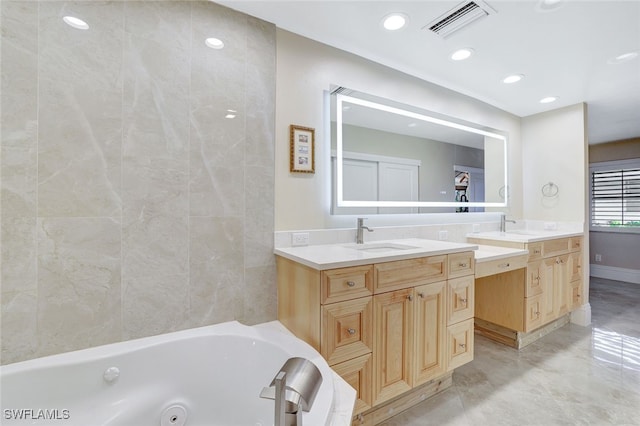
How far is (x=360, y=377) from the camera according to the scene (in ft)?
4.66

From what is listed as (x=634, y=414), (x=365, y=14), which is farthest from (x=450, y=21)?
(x=634, y=414)

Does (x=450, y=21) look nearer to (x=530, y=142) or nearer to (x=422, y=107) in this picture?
(x=422, y=107)

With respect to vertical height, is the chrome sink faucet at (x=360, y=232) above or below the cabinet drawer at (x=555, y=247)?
above

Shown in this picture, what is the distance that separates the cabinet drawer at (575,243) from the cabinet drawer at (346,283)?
267cm

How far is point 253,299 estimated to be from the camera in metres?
1.69

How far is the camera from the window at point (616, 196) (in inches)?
173

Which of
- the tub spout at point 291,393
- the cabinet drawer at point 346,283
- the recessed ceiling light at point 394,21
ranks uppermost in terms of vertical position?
the recessed ceiling light at point 394,21

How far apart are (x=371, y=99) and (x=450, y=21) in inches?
26.9

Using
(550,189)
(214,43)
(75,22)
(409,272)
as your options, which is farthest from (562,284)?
(75,22)

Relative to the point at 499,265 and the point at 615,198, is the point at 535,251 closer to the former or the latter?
the point at 499,265

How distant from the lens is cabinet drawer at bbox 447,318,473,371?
1.77 metres

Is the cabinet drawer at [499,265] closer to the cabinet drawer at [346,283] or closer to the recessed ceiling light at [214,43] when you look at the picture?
the cabinet drawer at [346,283]

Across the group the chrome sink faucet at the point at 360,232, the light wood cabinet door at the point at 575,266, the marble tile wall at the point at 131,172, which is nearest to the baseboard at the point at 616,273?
the light wood cabinet door at the point at 575,266

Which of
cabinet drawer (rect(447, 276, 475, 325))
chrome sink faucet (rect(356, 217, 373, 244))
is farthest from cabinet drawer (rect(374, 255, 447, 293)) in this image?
chrome sink faucet (rect(356, 217, 373, 244))
